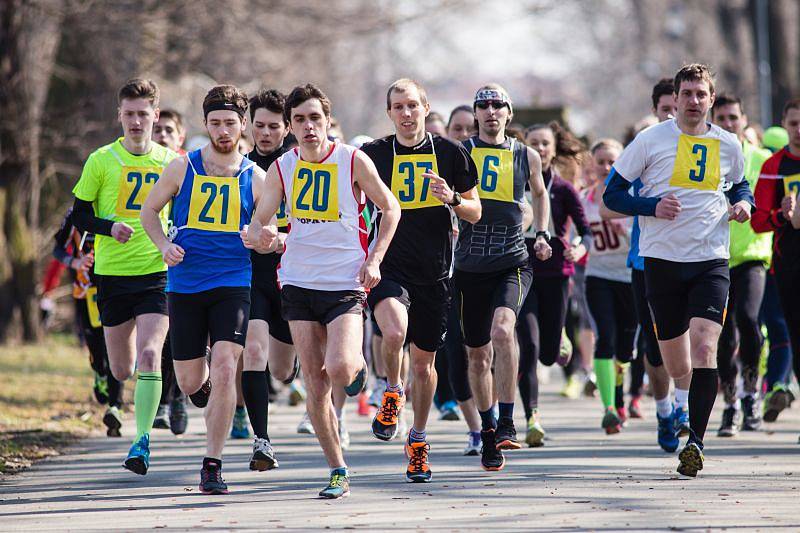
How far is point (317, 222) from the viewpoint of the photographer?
8.23 m

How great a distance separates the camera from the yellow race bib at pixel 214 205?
8664 millimetres

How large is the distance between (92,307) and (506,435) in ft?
13.4

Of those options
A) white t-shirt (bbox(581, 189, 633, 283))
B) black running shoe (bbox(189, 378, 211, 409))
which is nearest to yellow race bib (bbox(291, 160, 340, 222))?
black running shoe (bbox(189, 378, 211, 409))

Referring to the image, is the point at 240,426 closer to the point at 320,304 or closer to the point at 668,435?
the point at 668,435

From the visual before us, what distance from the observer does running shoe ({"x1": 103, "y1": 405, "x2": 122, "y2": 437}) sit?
11.6m

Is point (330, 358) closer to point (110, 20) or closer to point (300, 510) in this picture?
point (300, 510)

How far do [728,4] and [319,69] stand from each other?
11372 mm

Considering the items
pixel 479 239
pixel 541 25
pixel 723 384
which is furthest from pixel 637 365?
pixel 541 25

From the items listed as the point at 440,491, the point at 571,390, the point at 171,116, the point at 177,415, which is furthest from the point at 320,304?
the point at 571,390

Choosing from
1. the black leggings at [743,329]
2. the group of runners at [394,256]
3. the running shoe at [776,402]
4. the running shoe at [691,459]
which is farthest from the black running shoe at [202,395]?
the running shoe at [776,402]

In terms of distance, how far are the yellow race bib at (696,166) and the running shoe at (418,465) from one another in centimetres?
219

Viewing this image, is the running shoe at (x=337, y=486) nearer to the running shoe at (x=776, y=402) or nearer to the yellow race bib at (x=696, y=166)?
the yellow race bib at (x=696, y=166)

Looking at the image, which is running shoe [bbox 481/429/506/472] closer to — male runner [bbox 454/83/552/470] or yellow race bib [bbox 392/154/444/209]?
male runner [bbox 454/83/552/470]

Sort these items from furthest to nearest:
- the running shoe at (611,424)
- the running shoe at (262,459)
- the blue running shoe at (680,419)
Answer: the running shoe at (611,424)
the blue running shoe at (680,419)
the running shoe at (262,459)
